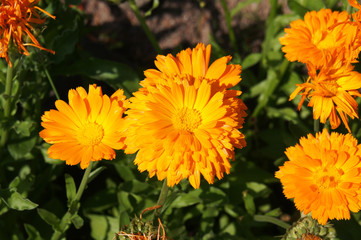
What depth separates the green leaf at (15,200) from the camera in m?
2.44

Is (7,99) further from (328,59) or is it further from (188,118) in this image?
(328,59)

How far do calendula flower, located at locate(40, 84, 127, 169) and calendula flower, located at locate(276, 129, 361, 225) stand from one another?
2.87 feet

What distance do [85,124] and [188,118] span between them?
1.76 feet

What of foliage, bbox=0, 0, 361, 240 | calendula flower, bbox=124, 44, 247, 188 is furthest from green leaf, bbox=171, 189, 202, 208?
calendula flower, bbox=124, 44, 247, 188

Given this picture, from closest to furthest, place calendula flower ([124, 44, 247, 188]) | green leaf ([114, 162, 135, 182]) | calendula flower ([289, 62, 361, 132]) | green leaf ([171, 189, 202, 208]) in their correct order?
1. calendula flower ([124, 44, 247, 188])
2. calendula flower ([289, 62, 361, 132])
3. green leaf ([171, 189, 202, 208])
4. green leaf ([114, 162, 135, 182])

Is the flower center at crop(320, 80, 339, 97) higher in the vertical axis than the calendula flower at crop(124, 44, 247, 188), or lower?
lower

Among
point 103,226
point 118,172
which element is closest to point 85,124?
point 118,172

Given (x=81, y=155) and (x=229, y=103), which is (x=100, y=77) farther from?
(x=229, y=103)

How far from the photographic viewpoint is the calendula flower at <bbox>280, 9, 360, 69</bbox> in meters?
2.33

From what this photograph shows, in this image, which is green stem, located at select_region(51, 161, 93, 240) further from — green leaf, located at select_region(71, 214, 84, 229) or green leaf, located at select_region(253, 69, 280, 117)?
green leaf, located at select_region(253, 69, 280, 117)

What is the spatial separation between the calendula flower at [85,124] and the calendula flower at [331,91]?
0.92m

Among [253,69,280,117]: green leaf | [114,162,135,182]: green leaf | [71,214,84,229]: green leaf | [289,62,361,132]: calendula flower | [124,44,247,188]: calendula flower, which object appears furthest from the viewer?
[253,69,280,117]: green leaf

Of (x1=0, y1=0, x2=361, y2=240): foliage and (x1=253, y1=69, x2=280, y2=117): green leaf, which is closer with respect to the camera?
(x1=0, y1=0, x2=361, y2=240): foliage

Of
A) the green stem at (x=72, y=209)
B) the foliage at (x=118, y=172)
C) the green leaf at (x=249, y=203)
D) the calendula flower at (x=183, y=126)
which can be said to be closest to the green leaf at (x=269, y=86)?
the foliage at (x=118, y=172)
